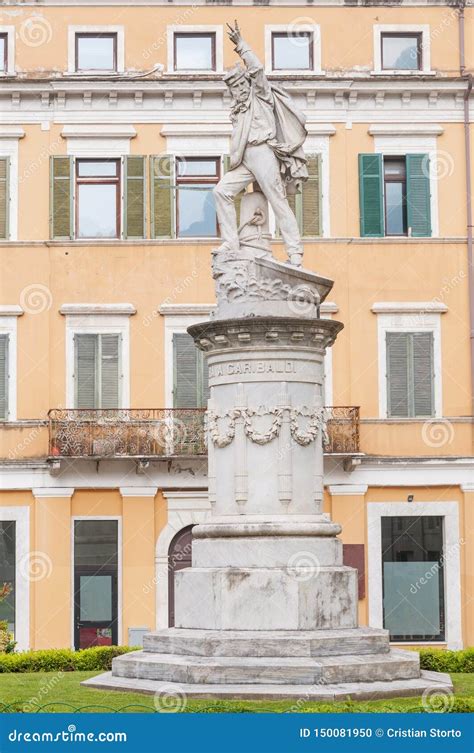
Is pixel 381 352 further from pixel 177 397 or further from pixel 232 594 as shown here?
pixel 232 594

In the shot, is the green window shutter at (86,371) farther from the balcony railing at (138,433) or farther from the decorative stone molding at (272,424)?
the decorative stone molding at (272,424)

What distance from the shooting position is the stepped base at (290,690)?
14.4m

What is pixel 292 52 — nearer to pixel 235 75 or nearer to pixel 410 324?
pixel 410 324

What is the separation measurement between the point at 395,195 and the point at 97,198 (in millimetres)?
6990

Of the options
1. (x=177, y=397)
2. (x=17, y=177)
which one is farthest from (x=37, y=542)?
(x=17, y=177)

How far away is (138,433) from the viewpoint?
106ft

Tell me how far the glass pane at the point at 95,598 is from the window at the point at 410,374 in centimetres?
750

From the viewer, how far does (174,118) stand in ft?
112

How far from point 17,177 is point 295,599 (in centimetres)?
1990

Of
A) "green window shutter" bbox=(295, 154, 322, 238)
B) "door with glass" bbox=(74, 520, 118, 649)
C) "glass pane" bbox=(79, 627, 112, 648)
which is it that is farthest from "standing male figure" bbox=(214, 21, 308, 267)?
"glass pane" bbox=(79, 627, 112, 648)

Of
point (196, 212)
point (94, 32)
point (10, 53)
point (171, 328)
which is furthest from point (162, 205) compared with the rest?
point (10, 53)
